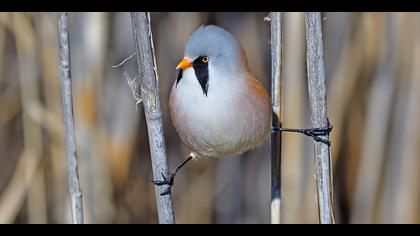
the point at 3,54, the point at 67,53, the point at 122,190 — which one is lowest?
the point at 122,190

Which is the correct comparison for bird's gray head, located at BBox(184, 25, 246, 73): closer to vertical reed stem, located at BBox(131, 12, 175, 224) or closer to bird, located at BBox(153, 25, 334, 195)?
bird, located at BBox(153, 25, 334, 195)

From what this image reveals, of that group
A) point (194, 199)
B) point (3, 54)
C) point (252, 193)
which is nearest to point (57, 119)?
point (3, 54)

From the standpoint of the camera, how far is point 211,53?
115cm

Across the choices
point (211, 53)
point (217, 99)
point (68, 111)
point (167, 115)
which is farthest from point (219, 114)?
point (167, 115)

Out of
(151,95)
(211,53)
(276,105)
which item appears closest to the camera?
(151,95)

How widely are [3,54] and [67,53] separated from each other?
0.84 metres

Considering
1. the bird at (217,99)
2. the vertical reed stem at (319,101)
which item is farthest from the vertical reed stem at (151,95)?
the vertical reed stem at (319,101)

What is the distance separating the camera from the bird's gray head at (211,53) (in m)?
1.10

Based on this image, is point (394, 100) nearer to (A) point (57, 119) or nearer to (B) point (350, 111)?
(B) point (350, 111)

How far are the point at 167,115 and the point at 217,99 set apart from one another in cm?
89

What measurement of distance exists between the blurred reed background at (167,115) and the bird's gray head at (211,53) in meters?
0.49

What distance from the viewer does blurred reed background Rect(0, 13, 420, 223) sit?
1744 mm

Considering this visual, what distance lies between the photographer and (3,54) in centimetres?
184

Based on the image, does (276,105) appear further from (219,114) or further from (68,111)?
(68,111)
